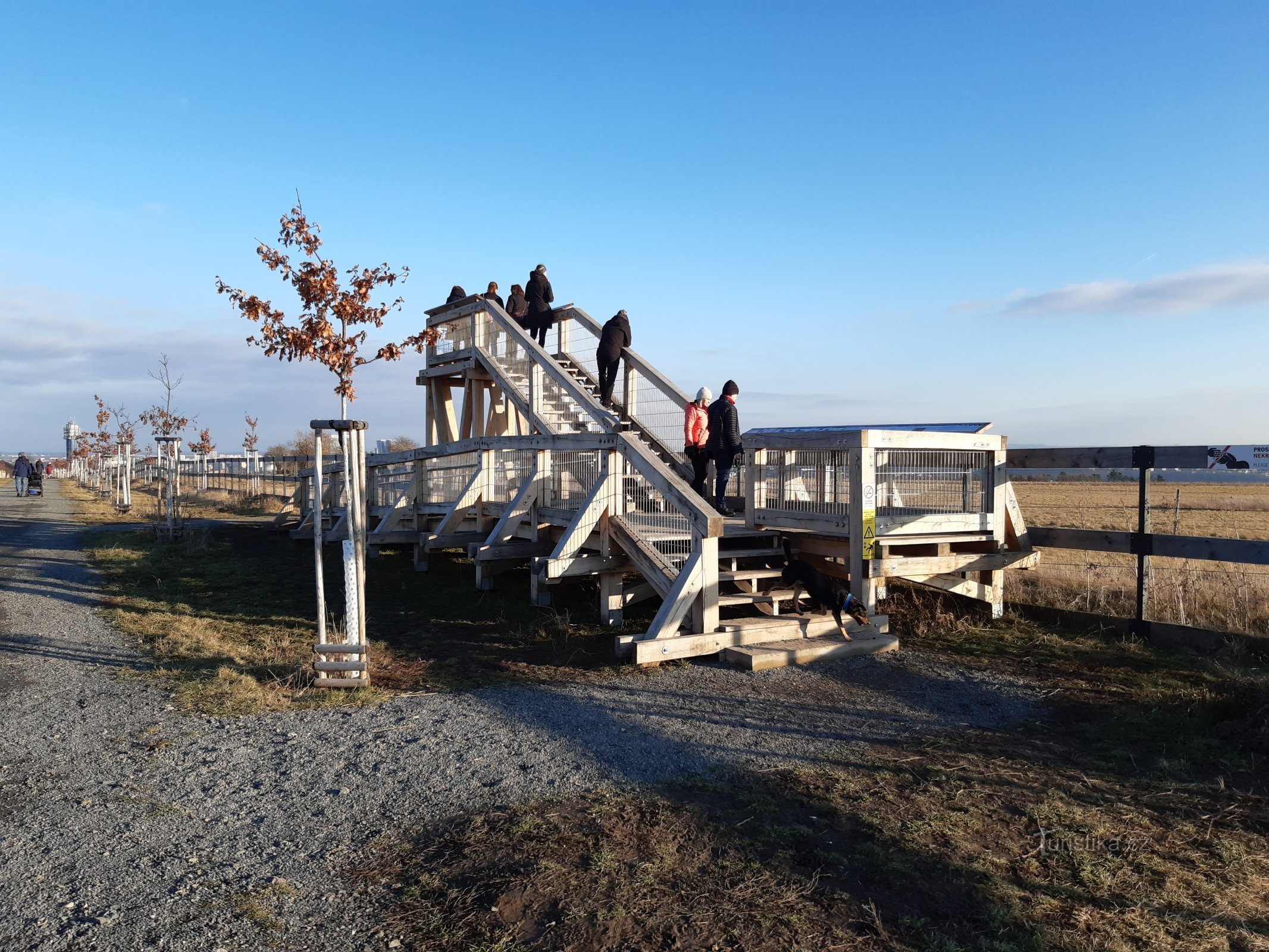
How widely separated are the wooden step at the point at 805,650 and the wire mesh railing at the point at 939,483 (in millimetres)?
1411

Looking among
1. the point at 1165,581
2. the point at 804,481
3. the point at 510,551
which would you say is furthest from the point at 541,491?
the point at 1165,581

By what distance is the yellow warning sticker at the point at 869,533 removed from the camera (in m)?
8.27

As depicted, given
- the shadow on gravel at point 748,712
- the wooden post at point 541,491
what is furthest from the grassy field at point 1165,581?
the wooden post at point 541,491

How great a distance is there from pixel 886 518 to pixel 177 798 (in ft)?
20.5

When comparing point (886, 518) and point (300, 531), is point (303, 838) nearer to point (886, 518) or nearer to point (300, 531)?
point (886, 518)

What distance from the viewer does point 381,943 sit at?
322cm

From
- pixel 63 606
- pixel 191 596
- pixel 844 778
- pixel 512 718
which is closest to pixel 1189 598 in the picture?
pixel 844 778

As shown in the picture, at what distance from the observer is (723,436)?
10.4 m

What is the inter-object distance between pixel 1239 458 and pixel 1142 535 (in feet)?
3.77

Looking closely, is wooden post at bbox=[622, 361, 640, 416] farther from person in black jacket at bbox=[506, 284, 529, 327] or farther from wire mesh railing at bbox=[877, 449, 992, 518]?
wire mesh railing at bbox=[877, 449, 992, 518]

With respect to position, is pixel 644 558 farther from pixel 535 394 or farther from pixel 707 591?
pixel 535 394

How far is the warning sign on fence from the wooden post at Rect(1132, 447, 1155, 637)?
0.53 meters

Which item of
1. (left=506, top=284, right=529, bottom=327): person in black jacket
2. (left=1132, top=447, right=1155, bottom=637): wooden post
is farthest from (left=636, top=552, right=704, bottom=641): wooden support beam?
(left=506, top=284, right=529, bottom=327): person in black jacket

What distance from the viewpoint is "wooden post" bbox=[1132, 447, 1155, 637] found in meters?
8.15
